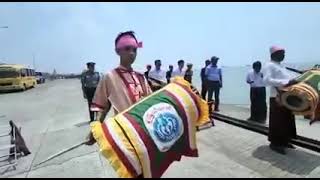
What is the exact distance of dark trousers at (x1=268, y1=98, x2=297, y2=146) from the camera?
6.72 meters

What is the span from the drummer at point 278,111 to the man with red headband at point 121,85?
135 inches

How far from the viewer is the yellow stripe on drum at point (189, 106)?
332 centimetres

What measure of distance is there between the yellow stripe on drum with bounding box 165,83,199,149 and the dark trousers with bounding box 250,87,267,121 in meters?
7.01

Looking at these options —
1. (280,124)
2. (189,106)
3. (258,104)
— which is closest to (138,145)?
(189,106)

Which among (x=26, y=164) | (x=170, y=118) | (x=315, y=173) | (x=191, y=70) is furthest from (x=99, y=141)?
(x=191, y=70)

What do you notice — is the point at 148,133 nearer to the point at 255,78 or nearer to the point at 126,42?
the point at 126,42

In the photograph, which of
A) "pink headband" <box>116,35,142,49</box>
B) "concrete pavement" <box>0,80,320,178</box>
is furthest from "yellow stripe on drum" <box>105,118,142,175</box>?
"concrete pavement" <box>0,80,320,178</box>

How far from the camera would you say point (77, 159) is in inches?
265

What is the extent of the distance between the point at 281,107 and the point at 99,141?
4290 mm

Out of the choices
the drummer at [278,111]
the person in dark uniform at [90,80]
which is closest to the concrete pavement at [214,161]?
the drummer at [278,111]

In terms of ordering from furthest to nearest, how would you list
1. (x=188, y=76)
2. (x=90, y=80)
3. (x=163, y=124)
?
1. (x=188, y=76)
2. (x=90, y=80)
3. (x=163, y=124)

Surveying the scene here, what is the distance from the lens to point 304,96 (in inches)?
235

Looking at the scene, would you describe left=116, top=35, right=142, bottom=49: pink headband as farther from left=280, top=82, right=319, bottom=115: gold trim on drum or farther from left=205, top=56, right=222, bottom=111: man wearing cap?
left=205, top=56, right=222, bottom=111: man wearing cap

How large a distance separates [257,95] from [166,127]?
762cm
